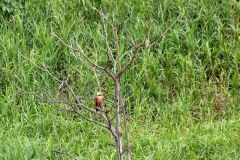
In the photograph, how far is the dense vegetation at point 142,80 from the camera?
16.2 ft

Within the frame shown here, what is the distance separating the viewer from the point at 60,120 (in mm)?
5312

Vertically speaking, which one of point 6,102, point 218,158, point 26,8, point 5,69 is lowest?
point 218,158

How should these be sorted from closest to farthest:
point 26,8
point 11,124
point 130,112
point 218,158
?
point 218,158
point 11,124
point 130,112
point 26,8

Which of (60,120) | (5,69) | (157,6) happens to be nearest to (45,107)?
(60,120)

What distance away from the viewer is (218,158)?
15.8 feet

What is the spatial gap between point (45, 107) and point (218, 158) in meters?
1.71

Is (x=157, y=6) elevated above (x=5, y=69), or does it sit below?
above

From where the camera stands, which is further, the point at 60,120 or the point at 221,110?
the point at 221,110

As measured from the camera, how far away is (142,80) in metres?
5.88

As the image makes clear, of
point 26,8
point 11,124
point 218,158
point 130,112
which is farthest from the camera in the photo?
point 26,8

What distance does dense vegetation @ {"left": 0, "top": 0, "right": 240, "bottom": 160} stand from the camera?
494cm

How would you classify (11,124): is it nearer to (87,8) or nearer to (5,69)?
(5,69)

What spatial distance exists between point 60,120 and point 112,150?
2.42 feet

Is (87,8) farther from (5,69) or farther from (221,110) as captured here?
(221,110)
